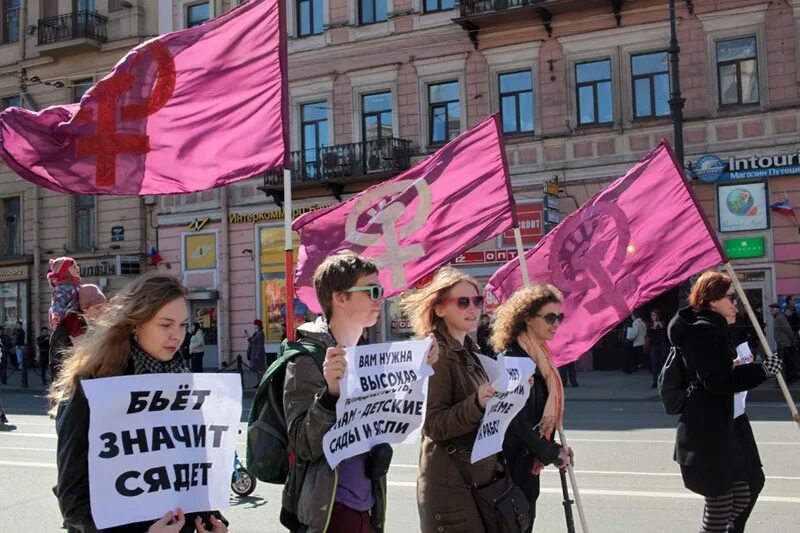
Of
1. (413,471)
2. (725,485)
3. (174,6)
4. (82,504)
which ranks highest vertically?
(174,6)

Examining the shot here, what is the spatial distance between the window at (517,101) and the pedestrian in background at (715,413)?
19889mm

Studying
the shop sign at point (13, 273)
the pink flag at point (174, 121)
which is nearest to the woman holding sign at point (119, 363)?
the pink flag at point (174, 121)

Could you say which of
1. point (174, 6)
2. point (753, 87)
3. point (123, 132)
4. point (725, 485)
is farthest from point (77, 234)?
point (725, 485)

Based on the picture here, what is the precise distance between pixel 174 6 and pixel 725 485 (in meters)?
28.5

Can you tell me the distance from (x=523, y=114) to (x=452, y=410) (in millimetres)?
21544

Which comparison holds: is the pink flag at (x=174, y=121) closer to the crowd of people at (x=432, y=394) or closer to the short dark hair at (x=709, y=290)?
the crowd of people at (x=432, y=394)

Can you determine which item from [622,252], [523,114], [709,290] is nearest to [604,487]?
[622,252]

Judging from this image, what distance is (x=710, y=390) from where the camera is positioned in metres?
5.06

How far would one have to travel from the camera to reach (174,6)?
30219mm

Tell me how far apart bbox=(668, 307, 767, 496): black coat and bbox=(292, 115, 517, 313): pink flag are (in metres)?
1.40

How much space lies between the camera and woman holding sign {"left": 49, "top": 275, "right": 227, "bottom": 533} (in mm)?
3029

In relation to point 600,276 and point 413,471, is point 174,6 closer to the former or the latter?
point 413,471

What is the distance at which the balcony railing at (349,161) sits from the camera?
25781 millimetres

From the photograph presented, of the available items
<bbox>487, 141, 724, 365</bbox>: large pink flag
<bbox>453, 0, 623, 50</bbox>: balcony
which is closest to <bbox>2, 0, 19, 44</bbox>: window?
<bbox>453, 0, 623, 50</bbox>: balcony
